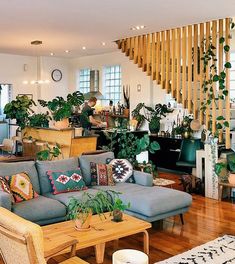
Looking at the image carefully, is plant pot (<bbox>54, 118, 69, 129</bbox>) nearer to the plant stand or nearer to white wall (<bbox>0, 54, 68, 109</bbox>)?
the plant stand

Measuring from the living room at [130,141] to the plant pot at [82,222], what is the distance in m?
A: 0.05

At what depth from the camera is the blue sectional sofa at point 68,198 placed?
13.7ft

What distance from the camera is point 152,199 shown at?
4.48 m

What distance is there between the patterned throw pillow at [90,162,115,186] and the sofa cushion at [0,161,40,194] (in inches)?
32.7

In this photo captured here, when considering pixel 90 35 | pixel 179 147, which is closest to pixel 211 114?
pixel 179 147

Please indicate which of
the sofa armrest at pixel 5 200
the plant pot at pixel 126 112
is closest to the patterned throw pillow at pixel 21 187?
the sofa armrest at pixel 5 200

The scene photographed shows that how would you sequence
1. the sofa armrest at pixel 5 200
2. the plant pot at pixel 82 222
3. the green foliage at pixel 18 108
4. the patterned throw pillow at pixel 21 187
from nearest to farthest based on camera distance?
the plant pot at pixel 82 222 < the sofa armrest at pixel 5 200 < the patterned throw pillow at pixel 21 187 < the green foliage at pixel 18 108

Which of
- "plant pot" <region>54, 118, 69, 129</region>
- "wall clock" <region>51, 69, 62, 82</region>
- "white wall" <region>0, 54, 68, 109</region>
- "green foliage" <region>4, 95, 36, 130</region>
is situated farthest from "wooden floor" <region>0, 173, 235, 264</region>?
"wall clock" <region>51, 69, 62, 82</region>

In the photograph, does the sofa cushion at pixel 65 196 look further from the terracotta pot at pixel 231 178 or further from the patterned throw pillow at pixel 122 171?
the terracotta pot at pixel 231 178

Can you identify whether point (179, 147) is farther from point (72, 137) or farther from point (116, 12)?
point (116, 12)

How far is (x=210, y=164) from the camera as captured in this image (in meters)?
6.38

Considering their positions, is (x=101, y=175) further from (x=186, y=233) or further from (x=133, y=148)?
(x=186, y=233)

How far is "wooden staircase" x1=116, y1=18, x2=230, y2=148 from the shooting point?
6371 millimetres

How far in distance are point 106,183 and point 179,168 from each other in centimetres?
361
